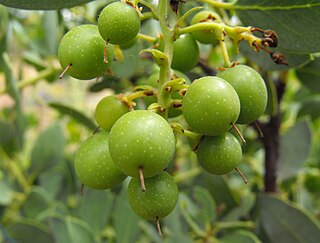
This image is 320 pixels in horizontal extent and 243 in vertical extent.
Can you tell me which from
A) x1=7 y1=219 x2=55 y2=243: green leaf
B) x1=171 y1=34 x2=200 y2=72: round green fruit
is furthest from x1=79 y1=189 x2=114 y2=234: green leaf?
x1=171 y1=34 x2=200 y2=72: round green fruit

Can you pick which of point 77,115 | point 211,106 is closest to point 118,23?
point 211,106

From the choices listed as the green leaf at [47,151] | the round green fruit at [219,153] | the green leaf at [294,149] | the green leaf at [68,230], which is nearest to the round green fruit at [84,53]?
the round green fruit at [219,153]

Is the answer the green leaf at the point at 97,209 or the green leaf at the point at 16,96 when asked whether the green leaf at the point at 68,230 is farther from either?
the green leaf at the point at 16,96

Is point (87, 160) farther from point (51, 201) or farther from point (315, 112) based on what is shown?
point (315, 112)

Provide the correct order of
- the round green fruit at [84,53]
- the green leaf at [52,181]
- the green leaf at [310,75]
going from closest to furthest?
1. the round green fruit at [84,53]
2. the green leaf at [310,75]
3. the green leaf at [52,181]

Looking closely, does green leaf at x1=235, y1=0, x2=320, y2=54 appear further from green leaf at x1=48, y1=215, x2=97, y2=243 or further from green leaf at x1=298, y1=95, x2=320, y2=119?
green leaf at x1=298, y1=95, x2=320, y2=119

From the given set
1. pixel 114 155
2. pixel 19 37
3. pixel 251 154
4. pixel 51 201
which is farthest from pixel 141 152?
pixel 19 37
